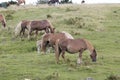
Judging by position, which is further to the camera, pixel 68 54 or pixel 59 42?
pixel 68 54

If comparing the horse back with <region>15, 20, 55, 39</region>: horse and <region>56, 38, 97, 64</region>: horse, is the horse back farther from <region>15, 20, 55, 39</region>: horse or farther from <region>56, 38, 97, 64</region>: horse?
<region>56, 38, 97, 64</region>: horse

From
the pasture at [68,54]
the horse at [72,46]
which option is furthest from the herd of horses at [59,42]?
the pasture at [68,54]

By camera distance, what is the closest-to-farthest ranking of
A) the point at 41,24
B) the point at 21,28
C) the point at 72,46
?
the point at 72,46 → the point at 41,24 → the point at 21,28

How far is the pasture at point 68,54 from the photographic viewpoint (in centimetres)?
Result: 1736

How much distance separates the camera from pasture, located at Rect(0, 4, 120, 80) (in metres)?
17.4

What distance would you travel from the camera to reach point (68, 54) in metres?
22.7

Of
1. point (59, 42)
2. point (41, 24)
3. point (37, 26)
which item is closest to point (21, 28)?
point (37, 26)

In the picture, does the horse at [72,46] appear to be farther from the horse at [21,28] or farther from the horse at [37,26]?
the horse at [21,28]

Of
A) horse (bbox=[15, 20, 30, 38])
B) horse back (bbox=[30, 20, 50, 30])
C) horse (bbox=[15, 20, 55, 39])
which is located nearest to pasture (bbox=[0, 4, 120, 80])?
horse (bbox=[15, 20, 30, 38])

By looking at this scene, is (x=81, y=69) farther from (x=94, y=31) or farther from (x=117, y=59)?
(x=94, y=31)

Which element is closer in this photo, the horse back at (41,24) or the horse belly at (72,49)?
the horse belly at (72,49)

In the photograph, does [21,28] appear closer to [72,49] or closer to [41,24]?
[41,24]

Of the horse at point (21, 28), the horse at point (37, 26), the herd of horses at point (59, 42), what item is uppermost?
the herd of horses at point (59, 42)

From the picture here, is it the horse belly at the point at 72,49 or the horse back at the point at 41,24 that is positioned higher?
the horse belly at the point at 72,49
